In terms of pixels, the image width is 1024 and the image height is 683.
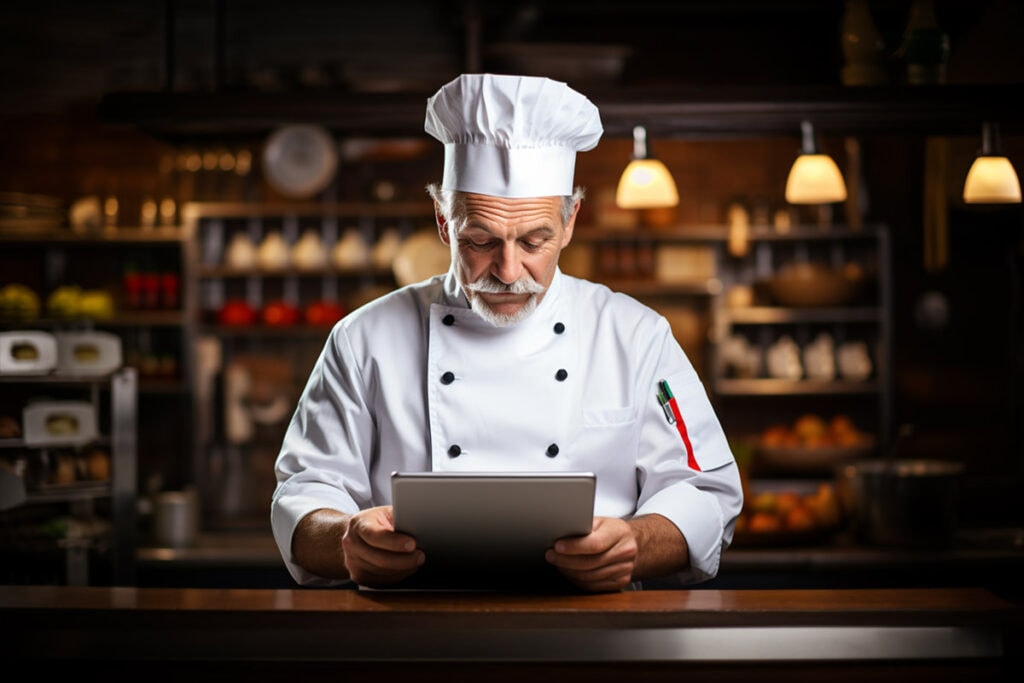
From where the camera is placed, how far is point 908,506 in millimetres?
3814

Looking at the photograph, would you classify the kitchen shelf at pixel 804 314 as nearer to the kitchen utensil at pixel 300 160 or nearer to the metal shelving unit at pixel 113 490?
the kitchen utensil at pixel 300 160

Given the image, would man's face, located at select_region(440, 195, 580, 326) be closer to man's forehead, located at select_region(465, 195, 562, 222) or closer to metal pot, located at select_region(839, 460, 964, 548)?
man's forehead, located at select_region(465, 195, 562, 222)

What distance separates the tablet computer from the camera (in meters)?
1.44

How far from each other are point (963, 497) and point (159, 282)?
4.07 meters

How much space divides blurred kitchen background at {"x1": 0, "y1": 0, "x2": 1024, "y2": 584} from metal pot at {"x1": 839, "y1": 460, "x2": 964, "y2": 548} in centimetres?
123

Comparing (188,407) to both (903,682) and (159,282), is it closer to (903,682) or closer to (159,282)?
(159,282)

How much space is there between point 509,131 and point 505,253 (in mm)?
252

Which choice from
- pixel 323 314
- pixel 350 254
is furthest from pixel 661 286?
pixel 323 314

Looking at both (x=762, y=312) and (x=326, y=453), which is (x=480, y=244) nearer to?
(x=326, y=453)

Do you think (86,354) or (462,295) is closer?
(462,295)

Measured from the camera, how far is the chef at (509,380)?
189 cm

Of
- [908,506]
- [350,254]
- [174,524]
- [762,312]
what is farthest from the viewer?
[762,312]

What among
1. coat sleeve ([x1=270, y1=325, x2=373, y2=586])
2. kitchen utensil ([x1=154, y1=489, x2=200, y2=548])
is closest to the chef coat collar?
coat sleeve ([x1=270, y1=325, x2=373, y2=586])

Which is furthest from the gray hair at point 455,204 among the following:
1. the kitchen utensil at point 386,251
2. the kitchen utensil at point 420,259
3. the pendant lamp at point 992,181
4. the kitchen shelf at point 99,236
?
the kitchen shelf at point 99,236
